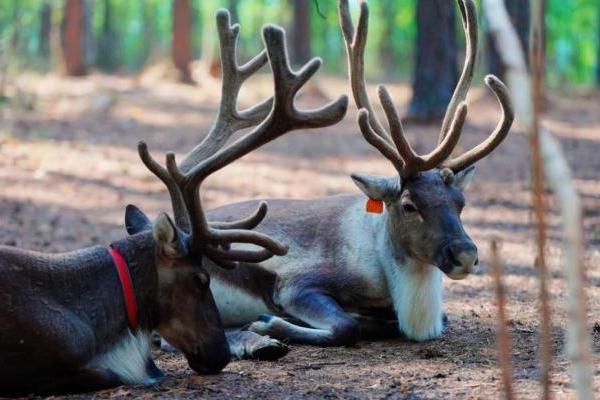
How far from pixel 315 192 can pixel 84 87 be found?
371 inches

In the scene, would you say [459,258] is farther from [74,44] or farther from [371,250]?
[74,44]

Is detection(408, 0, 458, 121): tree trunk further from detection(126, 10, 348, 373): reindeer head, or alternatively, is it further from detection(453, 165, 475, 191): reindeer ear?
detection(126, 10, 348, 373): reindeer head

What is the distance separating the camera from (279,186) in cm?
1314

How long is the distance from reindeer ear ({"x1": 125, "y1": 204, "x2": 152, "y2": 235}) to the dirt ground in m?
0.85

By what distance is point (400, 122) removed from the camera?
6.37m

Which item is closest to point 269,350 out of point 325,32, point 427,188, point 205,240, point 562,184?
point 205,240

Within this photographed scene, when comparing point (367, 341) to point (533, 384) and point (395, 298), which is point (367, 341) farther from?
point (533, 384)

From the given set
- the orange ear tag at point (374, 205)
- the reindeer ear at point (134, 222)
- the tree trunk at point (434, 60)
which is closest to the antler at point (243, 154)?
the reindeer ear at point (134, 222)

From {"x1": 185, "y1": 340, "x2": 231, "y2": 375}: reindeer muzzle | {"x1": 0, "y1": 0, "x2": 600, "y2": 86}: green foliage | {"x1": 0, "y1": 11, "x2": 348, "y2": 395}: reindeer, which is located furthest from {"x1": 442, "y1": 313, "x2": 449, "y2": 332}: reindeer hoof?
{"x1": 0, "y1": 0, "x2": 600, "y2": 86}: green foliage

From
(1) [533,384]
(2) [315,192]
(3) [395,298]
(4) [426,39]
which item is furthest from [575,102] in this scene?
(1) [533,384]

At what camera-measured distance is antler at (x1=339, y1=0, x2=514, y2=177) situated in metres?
6.41

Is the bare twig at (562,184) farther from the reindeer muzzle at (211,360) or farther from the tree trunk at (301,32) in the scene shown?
the tree trunk at (301,32)

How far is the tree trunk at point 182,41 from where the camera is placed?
70.0 feet

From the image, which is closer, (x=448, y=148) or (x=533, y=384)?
(x=533, y=384)
